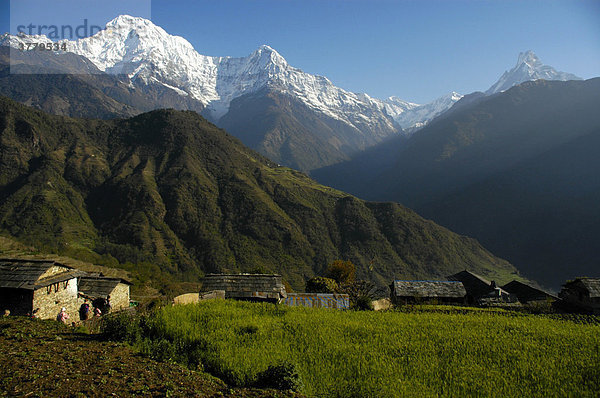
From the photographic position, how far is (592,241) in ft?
519

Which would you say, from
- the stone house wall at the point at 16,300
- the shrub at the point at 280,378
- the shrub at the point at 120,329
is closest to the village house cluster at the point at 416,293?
the shrub at the point at 120,329

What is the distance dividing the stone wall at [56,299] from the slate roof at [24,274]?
392 millimetres

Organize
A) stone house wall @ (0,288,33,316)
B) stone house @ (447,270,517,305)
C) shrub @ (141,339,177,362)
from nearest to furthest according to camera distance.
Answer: shrub @ (141,339,177,362), stone house wall @ (0,288,33,316), stone house @ (447,270,517,305)

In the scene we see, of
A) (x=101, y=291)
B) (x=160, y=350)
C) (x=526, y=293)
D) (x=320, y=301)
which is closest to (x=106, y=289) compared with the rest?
(x=101, y=291)

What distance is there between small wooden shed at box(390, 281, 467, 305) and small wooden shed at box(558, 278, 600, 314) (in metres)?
9.22

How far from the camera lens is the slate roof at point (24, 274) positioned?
16.5 metres

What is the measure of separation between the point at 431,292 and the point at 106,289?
3143 cm

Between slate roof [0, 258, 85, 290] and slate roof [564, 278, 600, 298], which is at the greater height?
slate roof [0, 258, 85, 290]

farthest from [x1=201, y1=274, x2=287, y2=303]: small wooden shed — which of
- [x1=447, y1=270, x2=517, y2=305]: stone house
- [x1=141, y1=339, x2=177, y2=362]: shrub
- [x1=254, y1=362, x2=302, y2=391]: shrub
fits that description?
[x1=447, y1=270, x2=517, y2=305]: stone house

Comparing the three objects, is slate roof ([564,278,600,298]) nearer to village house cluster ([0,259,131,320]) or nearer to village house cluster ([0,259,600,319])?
village house cluster ([0,259,600,319])

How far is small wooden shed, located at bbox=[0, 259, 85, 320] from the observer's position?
16.4 metres

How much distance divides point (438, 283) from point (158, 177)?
136994mm

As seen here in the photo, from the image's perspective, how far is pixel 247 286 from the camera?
20109 millimetres

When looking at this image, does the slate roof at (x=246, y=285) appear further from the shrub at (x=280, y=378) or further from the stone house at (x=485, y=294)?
the stone house at (x=485, y=294)
